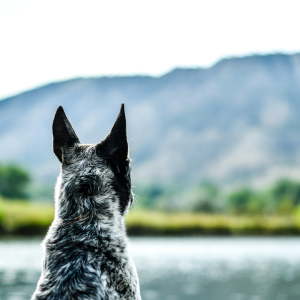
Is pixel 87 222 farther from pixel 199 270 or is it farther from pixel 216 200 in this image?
pixel 216 200

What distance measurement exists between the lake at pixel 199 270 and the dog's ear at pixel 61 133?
2616cm

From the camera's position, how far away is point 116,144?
4766 mm

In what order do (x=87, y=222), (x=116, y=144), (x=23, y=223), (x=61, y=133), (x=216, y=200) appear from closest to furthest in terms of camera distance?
(x=87, y=222) → (x=116, y=144) → (x=61, y=133) → (x=23, y=223) → (x=216, y=200)

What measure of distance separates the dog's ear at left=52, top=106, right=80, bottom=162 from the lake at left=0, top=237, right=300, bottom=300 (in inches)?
1030

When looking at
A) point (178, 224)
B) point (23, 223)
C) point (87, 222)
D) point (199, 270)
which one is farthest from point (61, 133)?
point (178, 224)

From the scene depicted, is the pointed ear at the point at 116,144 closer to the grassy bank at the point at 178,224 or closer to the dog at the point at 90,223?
the dog at the point at 90,223

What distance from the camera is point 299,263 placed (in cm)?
4969

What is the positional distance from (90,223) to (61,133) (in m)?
0.71

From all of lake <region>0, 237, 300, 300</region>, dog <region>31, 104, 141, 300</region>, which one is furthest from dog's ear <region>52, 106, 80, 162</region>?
lake <region>0, 237, 300, 300</region>

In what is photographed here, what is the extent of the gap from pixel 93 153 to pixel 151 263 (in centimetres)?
4435

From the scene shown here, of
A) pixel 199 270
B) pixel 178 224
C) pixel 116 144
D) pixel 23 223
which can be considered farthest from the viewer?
pixel 178 224

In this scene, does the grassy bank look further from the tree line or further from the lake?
the tree line

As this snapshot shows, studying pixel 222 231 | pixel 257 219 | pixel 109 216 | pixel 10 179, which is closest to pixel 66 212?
pixel 109 216

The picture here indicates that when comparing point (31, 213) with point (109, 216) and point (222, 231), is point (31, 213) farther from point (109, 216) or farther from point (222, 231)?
point (109, 216)
